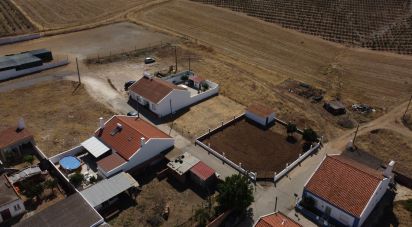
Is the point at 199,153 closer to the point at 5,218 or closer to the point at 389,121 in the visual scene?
the point at 5,218

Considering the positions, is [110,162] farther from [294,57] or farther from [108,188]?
[294,57]

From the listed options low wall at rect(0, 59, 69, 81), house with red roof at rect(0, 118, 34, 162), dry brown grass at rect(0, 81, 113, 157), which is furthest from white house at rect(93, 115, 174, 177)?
low wall at rect(0, 59, 69, 81)

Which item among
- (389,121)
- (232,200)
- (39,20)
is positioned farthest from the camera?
(39,20)

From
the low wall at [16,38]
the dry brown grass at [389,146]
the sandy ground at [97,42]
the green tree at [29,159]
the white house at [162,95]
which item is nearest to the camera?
the green tree at [29,159]

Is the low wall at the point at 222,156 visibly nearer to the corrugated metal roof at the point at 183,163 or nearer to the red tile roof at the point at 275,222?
the corrugated metal roof at the point at 183,163

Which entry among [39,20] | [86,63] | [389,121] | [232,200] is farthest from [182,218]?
[39,20]

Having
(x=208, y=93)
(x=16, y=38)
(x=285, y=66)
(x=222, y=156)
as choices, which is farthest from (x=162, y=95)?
(x=16, y=38)

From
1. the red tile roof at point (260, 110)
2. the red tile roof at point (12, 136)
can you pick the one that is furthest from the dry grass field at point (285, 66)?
the red tile roof at point (12, 136)
